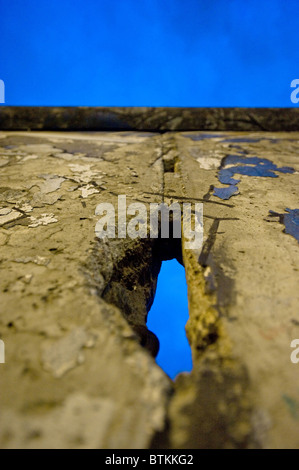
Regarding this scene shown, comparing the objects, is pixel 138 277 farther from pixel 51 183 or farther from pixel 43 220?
pixel 51 183

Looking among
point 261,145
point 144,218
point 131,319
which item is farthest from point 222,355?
point 261,145

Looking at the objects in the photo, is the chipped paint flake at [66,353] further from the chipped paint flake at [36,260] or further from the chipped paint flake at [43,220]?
the chipped paint flake at [43,220]

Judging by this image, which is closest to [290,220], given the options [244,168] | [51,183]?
[244,168]

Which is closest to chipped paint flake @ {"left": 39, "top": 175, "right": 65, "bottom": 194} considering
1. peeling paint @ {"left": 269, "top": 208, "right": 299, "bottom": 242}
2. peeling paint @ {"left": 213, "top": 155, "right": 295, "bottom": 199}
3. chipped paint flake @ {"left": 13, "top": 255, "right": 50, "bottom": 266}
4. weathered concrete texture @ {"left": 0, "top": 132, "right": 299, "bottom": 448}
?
weathered concrete texture @ {"left": 0, "top": 132, "right": 299, "bottom": 448}

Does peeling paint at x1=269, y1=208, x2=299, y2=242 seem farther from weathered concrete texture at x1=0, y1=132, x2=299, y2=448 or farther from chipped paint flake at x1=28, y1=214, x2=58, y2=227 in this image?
chipped paint flake at x1=28, y1=214, x2=58, y2=227

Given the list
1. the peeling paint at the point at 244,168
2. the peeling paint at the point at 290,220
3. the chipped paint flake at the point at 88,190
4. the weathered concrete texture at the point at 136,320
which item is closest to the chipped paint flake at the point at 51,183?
the weathered concrete texture at the point at 136,320
